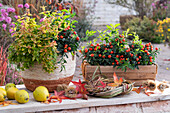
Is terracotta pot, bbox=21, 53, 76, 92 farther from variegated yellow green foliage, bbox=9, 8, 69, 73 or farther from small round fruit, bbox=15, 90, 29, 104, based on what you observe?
small round fruit, bbox=15, 90, 29, 104

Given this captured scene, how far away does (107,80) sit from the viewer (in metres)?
1.73

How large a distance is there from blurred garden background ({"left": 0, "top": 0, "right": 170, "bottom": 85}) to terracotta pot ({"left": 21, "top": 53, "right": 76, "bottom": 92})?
480mm

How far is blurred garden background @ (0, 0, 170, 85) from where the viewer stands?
3.22 m

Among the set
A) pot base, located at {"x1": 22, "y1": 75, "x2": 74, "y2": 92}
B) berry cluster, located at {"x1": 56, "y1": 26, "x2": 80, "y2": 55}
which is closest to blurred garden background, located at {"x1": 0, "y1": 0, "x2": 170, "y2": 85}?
berry cluster, located at {"x1": 56, "y1": 26, "x2": 80, "y2": 55}

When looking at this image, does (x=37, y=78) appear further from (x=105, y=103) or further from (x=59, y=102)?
(x=105, y=103)

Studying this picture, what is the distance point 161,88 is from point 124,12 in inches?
381

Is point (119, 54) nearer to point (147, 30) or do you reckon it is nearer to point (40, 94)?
point (40, 94)

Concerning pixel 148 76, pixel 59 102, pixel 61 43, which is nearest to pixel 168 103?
pixel 148 76

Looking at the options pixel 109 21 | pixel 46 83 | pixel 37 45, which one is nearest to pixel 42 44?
pixel 37 45

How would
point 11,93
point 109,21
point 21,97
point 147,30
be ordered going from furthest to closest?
point 109,21
point 147,30
point 11,93
point 21,97

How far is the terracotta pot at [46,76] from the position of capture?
164cm

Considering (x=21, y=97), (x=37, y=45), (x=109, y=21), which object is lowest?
(x=21, y=97)

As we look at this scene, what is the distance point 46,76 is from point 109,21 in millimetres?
9274

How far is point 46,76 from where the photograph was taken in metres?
1.64
